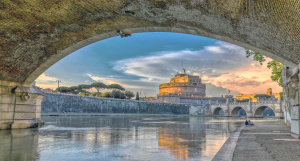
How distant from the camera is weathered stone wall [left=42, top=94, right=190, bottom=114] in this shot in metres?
54.6

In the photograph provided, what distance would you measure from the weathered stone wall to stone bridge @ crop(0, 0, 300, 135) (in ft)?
155

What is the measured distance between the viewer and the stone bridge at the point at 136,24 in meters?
5.50

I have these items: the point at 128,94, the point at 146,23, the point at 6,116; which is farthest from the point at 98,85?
the point at 146,23

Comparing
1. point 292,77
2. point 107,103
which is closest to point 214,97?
point 107,103

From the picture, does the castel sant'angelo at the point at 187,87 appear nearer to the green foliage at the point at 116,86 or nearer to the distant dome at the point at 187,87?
the distant dome at the point at 187,87

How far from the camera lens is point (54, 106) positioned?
54.6m

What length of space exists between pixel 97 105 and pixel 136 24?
58959 millimetres

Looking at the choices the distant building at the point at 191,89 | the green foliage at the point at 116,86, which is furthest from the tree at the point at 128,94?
the distant building at the point at 191,89

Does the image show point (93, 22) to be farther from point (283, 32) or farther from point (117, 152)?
point (283, 32)

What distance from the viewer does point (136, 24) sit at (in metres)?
7.82

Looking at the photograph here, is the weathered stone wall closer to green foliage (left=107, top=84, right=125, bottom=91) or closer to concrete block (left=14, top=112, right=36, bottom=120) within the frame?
green foliage (left=107, top=84, right=125, bottom=91)

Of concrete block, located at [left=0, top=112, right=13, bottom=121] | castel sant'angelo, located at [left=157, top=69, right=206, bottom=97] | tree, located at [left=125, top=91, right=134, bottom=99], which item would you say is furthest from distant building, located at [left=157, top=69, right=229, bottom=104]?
concrete block, located at [left=0, top=112, right=13, bottom=121]

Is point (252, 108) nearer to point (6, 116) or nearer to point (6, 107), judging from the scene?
point (6, 116)

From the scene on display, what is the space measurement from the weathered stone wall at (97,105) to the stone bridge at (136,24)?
155ft
